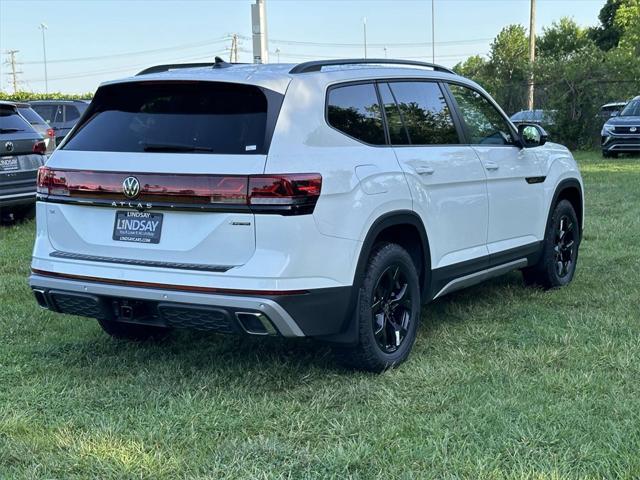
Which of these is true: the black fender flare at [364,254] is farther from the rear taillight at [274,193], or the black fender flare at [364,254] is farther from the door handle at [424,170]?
the rear taillight at [274,193]

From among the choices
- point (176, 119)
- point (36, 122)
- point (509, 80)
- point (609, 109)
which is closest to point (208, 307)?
point (176, 119)

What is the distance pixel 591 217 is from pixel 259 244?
24.3 ft

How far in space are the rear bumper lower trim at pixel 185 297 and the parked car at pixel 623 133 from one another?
17674 mm

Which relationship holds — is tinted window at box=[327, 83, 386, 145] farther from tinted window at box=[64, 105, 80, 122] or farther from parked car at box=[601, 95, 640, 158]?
parked car at box=[601, 95, 640, 158]

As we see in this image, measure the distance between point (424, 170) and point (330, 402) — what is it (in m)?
1.50

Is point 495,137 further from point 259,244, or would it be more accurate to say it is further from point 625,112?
point 625,112

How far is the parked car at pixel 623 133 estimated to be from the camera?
19.2m

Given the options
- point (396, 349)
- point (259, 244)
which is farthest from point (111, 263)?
point (396, 349)

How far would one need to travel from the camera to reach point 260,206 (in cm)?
358

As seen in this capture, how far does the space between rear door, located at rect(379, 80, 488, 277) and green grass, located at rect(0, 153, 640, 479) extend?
0.60 metres

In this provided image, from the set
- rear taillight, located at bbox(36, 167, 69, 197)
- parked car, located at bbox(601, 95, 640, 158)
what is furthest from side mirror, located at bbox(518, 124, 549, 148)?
parked car, located at bbox(601, 95, 640, 158)

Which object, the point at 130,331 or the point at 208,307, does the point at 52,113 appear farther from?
the point at 208,307

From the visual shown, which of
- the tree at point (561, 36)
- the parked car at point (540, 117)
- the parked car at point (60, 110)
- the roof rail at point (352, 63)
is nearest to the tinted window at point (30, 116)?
the parked car at point (60, 110)

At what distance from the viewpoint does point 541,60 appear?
945 inches
